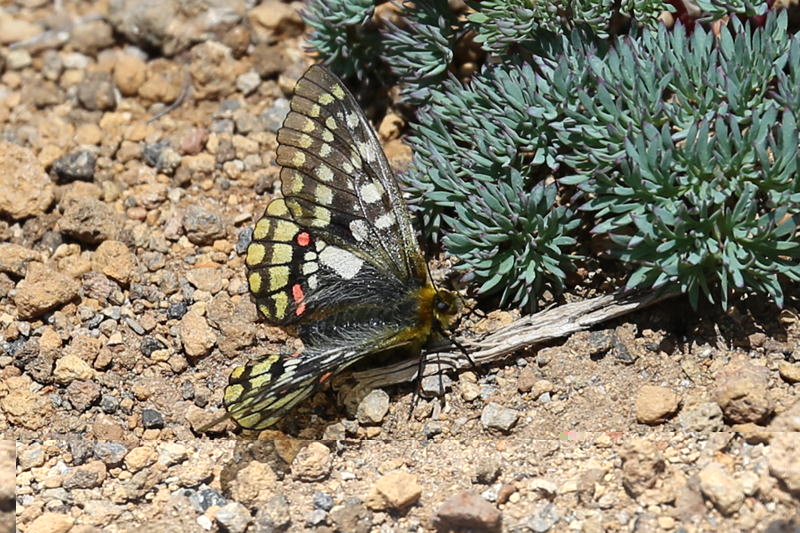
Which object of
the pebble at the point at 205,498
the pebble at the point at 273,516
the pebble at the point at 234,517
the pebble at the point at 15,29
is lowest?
the pebble at the point at 273,516

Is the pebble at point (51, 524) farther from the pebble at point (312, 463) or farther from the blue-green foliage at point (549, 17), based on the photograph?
the blue-green foliage at point (549, 17)

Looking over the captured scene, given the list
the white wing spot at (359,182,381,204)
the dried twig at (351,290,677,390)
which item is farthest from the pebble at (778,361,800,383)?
the white wing spot at (359,182,381,204)

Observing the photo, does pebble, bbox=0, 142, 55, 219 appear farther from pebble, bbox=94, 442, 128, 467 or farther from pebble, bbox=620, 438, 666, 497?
pebble, bbox=620, 438, 666, 497

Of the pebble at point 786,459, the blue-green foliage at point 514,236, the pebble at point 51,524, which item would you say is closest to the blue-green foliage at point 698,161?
the blue-green foliage at point 514,236

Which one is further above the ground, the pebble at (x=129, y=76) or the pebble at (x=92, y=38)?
the pebble at (x=92, y=38)

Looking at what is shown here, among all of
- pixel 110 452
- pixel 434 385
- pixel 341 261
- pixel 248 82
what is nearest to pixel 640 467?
pixel 434 385

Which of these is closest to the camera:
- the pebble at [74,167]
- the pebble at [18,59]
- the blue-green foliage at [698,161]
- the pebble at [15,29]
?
the blue-green foliage at [698,161]
